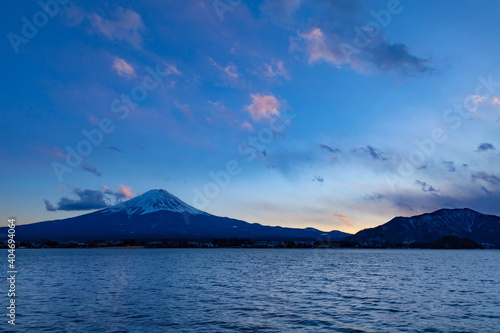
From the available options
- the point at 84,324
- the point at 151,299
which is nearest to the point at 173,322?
the point at 84,324

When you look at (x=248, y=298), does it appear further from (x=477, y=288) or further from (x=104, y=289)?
(x=477, y=288)

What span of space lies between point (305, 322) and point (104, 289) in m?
35.3

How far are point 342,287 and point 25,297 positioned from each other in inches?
1801

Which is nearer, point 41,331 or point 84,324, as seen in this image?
point 41,331

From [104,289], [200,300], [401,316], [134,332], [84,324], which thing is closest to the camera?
[134,332]

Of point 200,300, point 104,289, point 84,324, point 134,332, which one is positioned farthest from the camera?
point 104,289

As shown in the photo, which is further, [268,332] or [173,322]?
[173,322]

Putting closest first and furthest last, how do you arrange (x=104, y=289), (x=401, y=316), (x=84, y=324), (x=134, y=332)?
1. (x=134, y=332)
2. (x=84, y=324)
3. (x=401, y=316)
4. (x=104, y=289)

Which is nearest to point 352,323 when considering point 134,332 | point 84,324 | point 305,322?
point 305,322

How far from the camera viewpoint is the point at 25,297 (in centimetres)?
4709

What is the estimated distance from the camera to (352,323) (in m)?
32.8

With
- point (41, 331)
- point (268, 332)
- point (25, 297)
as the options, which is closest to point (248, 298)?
point (268, 332)

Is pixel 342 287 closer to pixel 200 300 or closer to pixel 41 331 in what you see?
pixel 200 300

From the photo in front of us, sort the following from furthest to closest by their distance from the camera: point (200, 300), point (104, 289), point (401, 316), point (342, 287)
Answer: point (342, 287) → point (104, 289) → point (200, 300) → point (401, 316)
